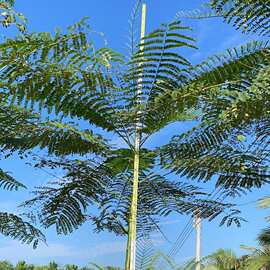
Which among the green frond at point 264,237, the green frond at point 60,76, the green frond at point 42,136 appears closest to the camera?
the green frond at point 60,76

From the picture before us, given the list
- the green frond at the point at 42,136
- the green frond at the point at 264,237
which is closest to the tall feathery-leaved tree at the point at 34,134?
the green frond at the point at 42,136

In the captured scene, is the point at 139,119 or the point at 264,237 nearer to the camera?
the point at 139,119

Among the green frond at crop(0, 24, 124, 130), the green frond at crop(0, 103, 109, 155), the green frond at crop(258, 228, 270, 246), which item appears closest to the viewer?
the green frond at crop(0, 24, 124, 130)

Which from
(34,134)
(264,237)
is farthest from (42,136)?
(264,237)

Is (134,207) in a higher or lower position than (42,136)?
lower

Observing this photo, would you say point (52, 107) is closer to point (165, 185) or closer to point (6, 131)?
point (6, 131)

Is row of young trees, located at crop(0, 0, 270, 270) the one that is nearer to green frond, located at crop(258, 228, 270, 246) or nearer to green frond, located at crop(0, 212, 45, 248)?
green frond, located at crop(0, 212, 45, 248)

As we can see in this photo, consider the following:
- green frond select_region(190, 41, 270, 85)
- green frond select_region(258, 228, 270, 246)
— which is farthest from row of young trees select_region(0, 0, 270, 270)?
green frond select_region(258, 228, 270, 246)

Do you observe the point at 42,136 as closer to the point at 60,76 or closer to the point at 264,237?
the point at 60,76

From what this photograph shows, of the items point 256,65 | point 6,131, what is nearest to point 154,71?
point 256,65

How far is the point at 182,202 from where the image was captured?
576 cm

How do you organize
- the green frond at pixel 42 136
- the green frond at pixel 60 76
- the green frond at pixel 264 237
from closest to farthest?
the green frond at pixel 60 76, the green frond at pixel 42 136, the green frond at pixel 264 237

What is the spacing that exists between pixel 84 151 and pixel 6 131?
80 cm

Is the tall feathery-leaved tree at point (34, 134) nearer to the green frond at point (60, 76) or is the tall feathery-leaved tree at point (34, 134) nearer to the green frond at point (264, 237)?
the green frond at point (60, 76)
